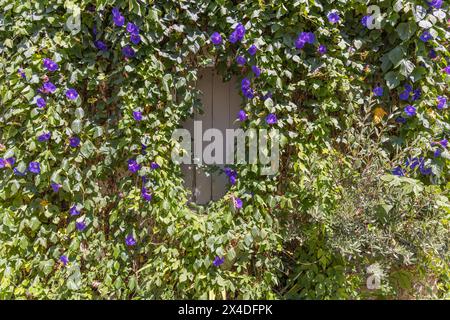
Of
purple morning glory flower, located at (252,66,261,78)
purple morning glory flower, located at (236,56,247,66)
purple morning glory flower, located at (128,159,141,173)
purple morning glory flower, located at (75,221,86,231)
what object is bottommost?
purple morning glory flower, located at (75,221,86,231)

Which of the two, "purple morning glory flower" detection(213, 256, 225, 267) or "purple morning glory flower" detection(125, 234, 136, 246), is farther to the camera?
"purple morning glory flower" detection(125, 234, 136, 246)

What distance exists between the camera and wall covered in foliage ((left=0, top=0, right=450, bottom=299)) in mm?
2717

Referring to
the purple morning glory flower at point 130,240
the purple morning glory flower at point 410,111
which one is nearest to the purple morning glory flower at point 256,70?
the purple morning glory flower at point 410,111

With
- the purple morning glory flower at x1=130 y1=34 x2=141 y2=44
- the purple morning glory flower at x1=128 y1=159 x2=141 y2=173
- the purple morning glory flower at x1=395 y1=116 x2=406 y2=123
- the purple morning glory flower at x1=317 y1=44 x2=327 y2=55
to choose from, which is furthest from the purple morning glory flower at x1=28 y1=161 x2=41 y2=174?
the purple morning glory flower at x1=395 y1=116 x2=406 y2=123

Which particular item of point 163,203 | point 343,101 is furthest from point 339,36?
point 163,203

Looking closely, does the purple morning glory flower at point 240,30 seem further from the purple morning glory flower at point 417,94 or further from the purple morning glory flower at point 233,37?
the purple morning glory flower at point 417,94

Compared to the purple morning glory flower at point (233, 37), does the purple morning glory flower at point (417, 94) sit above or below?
below

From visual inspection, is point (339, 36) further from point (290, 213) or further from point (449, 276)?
point (449, 276)

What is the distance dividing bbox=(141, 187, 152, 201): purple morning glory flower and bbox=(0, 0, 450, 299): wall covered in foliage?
12 mm

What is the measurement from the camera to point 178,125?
2.90 meters

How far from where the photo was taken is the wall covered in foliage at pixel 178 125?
2.72 metres

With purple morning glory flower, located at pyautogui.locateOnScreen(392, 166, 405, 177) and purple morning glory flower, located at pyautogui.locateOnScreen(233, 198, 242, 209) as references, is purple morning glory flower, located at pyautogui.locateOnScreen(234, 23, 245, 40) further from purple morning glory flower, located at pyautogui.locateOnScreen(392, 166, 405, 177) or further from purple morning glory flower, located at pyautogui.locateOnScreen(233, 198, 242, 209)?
purple morning glory flower, located at pyautogui.locateOnScreen(392, 166, 405, 177)

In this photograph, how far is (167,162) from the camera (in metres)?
2.82

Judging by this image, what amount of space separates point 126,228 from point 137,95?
32.3 inches
